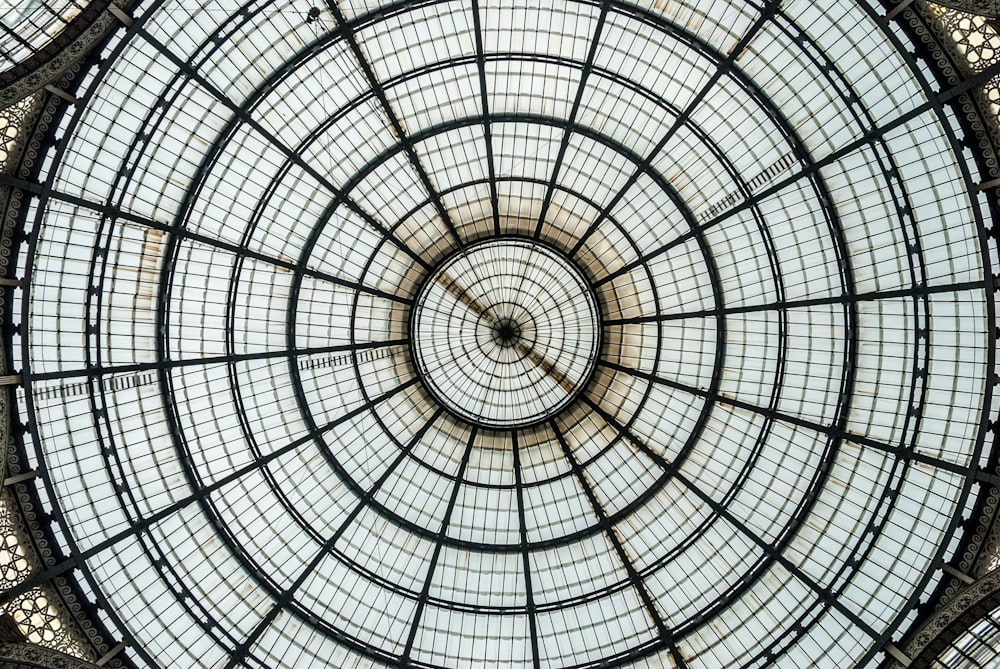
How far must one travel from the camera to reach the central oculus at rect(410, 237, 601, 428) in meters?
24.9

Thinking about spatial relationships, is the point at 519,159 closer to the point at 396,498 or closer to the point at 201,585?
the point at 396,498

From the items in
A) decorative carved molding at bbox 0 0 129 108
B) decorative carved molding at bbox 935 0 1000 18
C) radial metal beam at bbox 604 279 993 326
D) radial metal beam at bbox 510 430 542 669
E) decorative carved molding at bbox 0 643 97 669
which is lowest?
decorative carved molding at bbox 0 643 97 669

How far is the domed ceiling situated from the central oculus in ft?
0.38

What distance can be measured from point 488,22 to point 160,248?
491 inches

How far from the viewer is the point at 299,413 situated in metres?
24.0

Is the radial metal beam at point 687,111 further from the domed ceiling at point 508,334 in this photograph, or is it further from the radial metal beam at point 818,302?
the radial metal beam at point 818,302

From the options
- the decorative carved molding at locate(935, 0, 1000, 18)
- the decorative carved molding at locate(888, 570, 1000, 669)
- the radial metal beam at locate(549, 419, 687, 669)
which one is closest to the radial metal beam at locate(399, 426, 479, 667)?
the radial metal beam at locate(549, 419, 687, 669)

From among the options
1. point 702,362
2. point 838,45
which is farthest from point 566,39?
point 702,362

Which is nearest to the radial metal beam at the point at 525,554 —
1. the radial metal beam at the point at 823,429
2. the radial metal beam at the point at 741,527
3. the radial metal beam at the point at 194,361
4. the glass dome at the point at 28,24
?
the radial metal beam at the point at 741,527

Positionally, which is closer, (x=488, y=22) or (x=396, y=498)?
(x=488, y=22)

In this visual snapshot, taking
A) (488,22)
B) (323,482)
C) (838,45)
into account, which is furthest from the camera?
(323,482)

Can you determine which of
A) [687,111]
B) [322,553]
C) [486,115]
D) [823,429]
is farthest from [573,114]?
[322,553]

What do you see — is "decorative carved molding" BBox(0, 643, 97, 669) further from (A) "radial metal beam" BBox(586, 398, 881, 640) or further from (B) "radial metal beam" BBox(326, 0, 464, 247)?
(A) "radial metal beam" BBox(586, 398, 881, 640)

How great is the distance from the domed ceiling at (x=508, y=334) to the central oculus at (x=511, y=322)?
115 mm
